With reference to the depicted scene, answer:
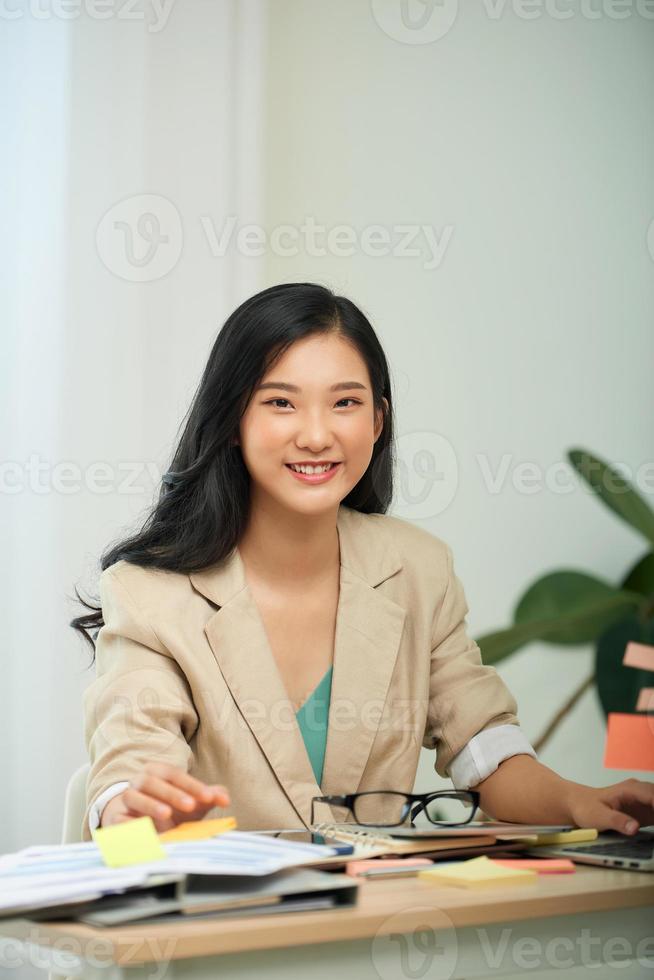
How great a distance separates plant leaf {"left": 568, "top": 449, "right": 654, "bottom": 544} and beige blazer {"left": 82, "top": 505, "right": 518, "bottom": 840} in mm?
826

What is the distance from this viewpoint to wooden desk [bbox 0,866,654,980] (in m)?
0.76

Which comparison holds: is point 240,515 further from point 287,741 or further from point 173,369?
point 173,369

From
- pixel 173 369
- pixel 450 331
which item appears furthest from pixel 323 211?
pixel 173 369

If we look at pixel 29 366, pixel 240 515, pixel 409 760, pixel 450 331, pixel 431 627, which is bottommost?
pixel 409 760

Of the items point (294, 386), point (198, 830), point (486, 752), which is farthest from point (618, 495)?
point (198, 830)

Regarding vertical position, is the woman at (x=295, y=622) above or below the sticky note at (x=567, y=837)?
above

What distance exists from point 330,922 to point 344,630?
2.46ft

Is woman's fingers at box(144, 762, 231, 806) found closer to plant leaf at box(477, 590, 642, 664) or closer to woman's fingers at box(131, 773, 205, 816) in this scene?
woman's fingers at box(131, 773, 205, 816)

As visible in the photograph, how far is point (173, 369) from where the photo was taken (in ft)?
8.11

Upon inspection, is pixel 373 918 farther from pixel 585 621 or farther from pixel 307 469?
pixel 585 621

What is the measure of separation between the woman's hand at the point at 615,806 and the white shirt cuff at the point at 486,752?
0.52 feet

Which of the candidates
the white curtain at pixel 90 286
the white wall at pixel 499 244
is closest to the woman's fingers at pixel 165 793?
the white curtain at pixel 90 286

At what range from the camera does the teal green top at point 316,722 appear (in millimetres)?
1482

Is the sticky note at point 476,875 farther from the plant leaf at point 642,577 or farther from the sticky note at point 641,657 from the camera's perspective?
the plant leaf at point 642,577
